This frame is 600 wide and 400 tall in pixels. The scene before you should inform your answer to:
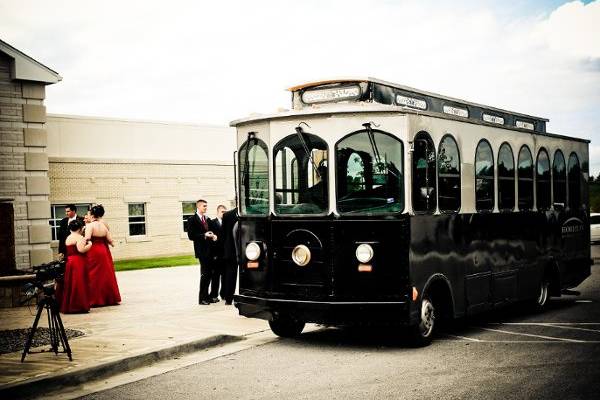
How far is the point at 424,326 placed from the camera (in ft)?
Answer: 30.5

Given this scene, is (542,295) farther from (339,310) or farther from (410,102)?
(339,310)

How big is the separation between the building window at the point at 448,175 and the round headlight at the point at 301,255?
71.1 inches

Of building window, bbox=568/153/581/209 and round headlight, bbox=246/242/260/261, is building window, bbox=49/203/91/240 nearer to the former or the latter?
building window, bbox=568/153/581/209

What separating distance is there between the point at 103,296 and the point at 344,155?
266 inches

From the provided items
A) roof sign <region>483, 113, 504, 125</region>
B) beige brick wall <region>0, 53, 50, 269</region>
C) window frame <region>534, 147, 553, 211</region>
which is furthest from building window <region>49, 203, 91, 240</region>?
window frame <region>534, 147, 553, 211</region>

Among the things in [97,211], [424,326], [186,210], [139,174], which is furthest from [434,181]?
[186,210]

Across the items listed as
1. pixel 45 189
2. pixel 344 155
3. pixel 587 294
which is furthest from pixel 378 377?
pixel 45 189

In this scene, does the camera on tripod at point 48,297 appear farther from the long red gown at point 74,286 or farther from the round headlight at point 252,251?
the long red gown at point 74,286

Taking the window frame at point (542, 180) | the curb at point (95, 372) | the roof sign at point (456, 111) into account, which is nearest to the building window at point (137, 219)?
the window frame at point (542, 180)

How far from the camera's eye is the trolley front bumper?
8805mm

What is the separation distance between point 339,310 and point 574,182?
7558mm

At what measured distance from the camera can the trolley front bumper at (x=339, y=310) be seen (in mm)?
8805

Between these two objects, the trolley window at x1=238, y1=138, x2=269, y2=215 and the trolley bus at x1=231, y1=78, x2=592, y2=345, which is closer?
the trolley bus at x1=231, y1=78, x2=592, y2=345

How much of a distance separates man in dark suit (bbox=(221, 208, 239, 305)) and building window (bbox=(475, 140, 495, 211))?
14.0 ft
